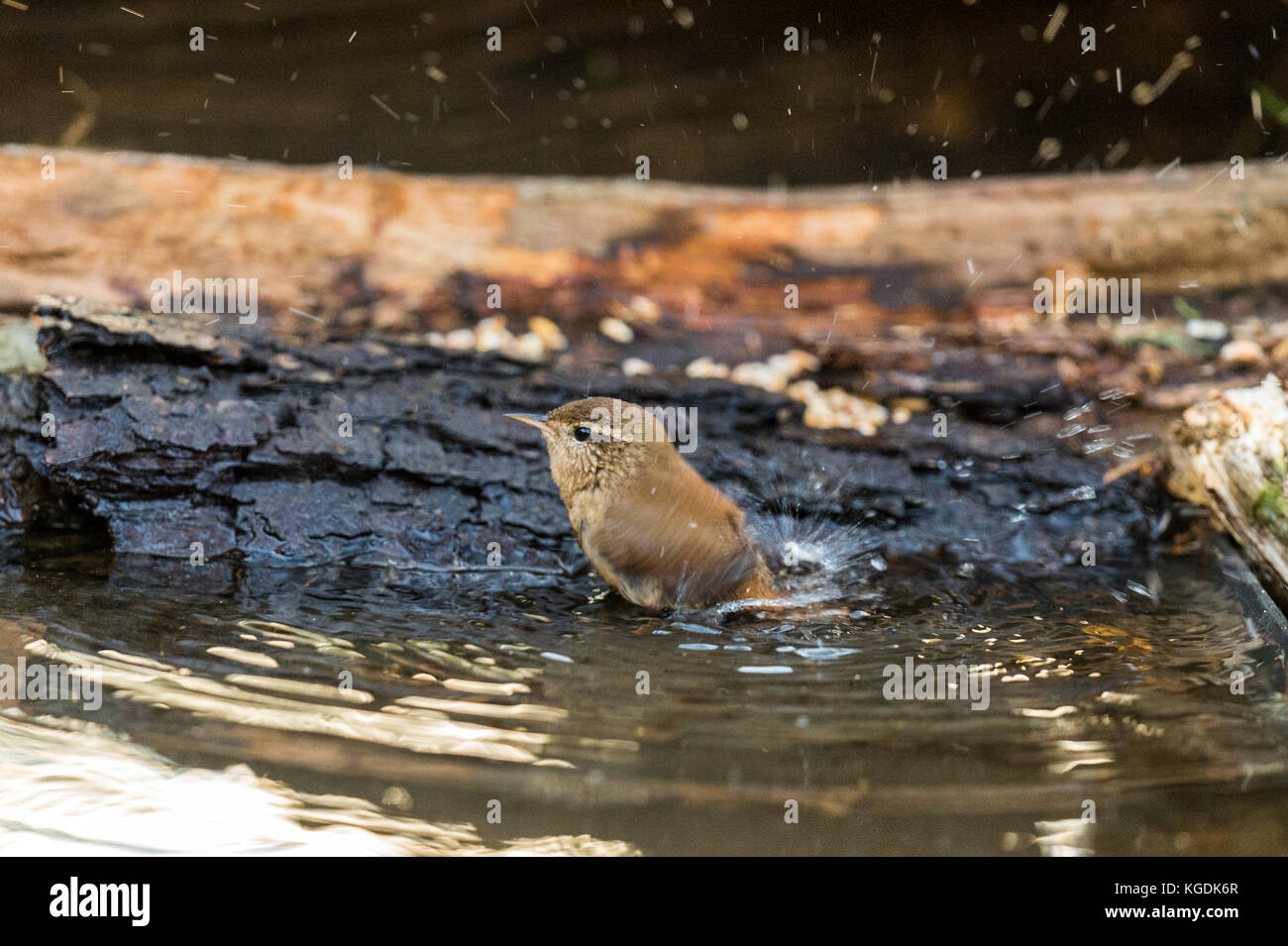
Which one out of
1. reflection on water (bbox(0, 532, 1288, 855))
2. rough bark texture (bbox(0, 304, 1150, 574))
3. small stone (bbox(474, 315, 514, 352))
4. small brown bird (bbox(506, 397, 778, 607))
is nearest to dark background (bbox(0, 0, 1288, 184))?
small stone (bbox(474, 315, 514, 352))

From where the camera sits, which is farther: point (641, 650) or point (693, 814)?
point (641, 650)

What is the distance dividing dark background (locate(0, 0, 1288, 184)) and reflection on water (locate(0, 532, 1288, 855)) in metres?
3.40

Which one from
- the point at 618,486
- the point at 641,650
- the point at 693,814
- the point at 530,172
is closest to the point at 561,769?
the point at 693,814

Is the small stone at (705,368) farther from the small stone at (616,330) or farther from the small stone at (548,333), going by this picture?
the small stone at (548,333)

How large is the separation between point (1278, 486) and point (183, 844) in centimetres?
293

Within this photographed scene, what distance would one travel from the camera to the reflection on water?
208 centimetres

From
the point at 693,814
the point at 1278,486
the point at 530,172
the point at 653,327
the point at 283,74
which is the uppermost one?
the point at 283,74

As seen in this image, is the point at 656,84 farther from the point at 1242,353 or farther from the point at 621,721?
the point at 621,721

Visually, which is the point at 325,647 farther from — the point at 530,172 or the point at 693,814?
the point at 530,172

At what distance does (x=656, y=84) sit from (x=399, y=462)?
133 inches

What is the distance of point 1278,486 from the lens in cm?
318

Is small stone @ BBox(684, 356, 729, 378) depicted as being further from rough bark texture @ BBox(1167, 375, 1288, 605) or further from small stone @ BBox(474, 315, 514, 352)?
rough bark texture @ BBox(1167, 375, 1288, 605)

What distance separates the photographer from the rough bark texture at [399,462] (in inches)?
156

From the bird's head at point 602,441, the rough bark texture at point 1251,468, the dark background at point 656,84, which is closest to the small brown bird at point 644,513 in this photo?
the bird's head at point 602,441
